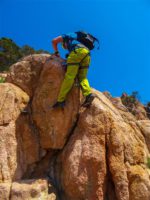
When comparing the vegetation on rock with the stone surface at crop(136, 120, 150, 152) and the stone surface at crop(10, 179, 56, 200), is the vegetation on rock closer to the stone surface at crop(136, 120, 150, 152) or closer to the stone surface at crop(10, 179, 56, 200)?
the stone surface at crop(136, 120, 150, 152)

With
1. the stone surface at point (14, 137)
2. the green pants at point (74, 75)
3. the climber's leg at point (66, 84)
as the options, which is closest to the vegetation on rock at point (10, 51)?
the stone surface at point (14, 137)

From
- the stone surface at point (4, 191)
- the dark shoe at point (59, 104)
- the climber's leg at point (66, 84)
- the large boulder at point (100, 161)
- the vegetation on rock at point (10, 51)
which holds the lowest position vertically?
the stone surface at point (4, 191)

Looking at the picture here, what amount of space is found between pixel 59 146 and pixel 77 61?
263 centimetres

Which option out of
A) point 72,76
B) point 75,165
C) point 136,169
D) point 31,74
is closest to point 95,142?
point 75,165

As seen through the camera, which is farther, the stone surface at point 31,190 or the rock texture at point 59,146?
the rock texture at point 59,146

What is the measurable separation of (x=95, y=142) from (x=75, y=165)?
85cm

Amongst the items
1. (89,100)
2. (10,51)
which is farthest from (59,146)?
(10,51)

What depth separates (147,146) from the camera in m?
10.8

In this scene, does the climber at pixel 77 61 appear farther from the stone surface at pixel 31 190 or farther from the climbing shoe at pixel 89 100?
the stone surface at pixel 31 190

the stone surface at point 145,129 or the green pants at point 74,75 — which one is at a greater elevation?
the green pants at point 74,75

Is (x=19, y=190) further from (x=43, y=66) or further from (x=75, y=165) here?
(x=43, y=66)

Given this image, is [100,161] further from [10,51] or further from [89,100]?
[10,51]

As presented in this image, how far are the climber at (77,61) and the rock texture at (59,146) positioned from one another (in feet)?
1.06

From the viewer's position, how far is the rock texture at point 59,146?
8.08 meters
